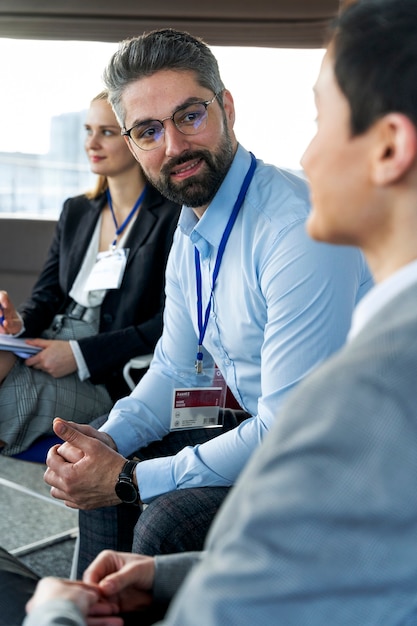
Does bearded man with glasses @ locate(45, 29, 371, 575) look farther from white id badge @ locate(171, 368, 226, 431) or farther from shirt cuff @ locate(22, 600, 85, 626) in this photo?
shirt cuff @ locate(22, 600, 85, 626)

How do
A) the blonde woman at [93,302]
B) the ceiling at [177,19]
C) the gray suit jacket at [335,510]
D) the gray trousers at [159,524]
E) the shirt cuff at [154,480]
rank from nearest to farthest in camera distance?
1. the gray suit jacket at [335,510]
2. the gray trousers at [159,524]
3. the shirt cuff at [154,480]
4. the blonde woman at [93,302]
5. the ceiling at [177,19]

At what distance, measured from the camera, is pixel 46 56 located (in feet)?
13.3

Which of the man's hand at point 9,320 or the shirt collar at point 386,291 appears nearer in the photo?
the shirt collar at point 386,291

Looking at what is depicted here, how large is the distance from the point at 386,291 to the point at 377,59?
233 millimetres

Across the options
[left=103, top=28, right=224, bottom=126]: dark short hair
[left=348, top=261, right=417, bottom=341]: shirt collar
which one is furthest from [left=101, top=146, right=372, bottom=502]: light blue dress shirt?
[left=348, top=261, right=417, bottom=341]: shirt collar

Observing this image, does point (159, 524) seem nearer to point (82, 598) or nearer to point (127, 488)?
point (127, 488)

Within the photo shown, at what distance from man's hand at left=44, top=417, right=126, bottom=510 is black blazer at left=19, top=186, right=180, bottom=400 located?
819mm

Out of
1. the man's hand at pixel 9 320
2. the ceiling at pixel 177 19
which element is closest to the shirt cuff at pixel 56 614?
the man's hand at pixel 9 320

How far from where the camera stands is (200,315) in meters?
1.94

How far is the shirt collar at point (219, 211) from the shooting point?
1.84 meters

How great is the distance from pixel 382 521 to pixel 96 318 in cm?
218

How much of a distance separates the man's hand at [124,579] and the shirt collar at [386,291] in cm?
48

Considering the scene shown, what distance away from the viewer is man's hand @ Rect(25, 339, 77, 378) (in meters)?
2.55

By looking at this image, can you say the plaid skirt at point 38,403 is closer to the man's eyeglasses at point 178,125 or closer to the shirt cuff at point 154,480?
the shirt cuff at point 154,480
